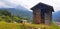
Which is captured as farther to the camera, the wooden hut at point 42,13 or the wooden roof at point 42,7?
the wooden hut at point 42,13

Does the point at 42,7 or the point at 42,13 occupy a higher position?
the point at 42,7

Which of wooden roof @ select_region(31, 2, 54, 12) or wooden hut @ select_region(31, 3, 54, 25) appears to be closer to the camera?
wooden roof @ select_region(31, 2, 54, 12)

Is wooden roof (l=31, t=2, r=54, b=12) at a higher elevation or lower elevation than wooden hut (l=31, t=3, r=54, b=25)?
higher

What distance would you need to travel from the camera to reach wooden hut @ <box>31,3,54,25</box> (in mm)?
20266

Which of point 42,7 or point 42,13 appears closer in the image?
point 42,7

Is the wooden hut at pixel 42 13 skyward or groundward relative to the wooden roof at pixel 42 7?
groundward

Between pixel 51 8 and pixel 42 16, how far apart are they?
154 cm

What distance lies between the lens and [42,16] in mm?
20797

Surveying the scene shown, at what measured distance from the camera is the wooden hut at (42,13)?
20.3 meters

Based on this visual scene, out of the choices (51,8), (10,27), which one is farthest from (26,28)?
(51,8)

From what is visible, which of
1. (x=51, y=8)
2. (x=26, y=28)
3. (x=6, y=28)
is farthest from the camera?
(x=51, y=8)

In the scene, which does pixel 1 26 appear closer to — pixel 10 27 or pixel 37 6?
pixel 10 27

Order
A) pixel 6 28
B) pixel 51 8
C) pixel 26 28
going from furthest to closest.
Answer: pixel 51 8
pixel 26 28
pixel 6 28

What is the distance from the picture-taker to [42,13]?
68.3 ft
